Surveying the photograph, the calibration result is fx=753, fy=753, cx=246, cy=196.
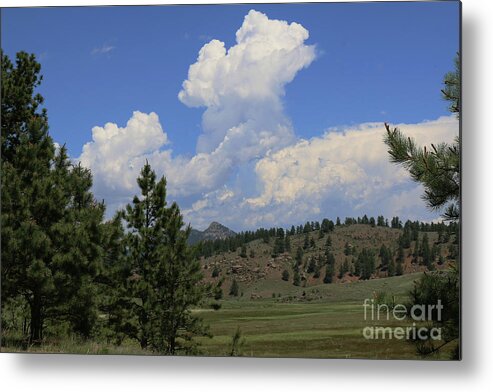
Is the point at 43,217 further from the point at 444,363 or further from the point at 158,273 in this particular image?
the point at 444,363

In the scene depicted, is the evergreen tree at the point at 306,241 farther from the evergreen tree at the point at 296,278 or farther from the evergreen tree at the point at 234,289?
the evergreen tree at the point at 234,289

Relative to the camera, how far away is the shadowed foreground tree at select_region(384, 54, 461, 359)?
6.53 metres

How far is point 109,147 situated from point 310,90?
6.65ft

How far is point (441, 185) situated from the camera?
6.67 meters

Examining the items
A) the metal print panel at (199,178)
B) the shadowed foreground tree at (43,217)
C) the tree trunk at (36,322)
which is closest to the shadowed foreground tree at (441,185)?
A: the metal print panel at (199,178)

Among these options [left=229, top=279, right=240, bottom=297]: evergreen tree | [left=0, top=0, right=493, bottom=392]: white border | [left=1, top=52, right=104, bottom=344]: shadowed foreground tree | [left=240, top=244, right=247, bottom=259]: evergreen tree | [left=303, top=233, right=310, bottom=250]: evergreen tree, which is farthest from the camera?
[left=229, top=279, right=240, bottom=297]: evergreen tree

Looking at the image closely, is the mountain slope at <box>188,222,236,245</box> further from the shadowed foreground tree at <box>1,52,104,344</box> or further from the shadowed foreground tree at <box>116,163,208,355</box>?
the shadowed foreground tree at <box>1,52,104,344</box>

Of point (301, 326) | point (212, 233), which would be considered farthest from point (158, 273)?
point (301, 326)

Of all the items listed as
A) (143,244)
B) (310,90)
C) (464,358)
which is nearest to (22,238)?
(143,244)

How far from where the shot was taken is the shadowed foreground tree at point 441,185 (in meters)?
6.53

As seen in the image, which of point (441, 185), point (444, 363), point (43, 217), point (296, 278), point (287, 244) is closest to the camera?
point (444, 363)

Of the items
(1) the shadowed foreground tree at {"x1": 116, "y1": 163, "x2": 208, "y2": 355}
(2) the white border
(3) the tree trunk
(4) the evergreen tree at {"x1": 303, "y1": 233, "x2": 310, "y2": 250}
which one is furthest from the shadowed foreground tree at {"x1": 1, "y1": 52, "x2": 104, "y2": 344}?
(4) the evergreen tree at {"x1": 303, "y1": 233, "x2": 310, "y2": 250}

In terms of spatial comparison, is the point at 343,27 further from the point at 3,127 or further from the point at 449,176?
the point at 3,127

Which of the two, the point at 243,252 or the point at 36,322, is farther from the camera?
the point at 36,322
